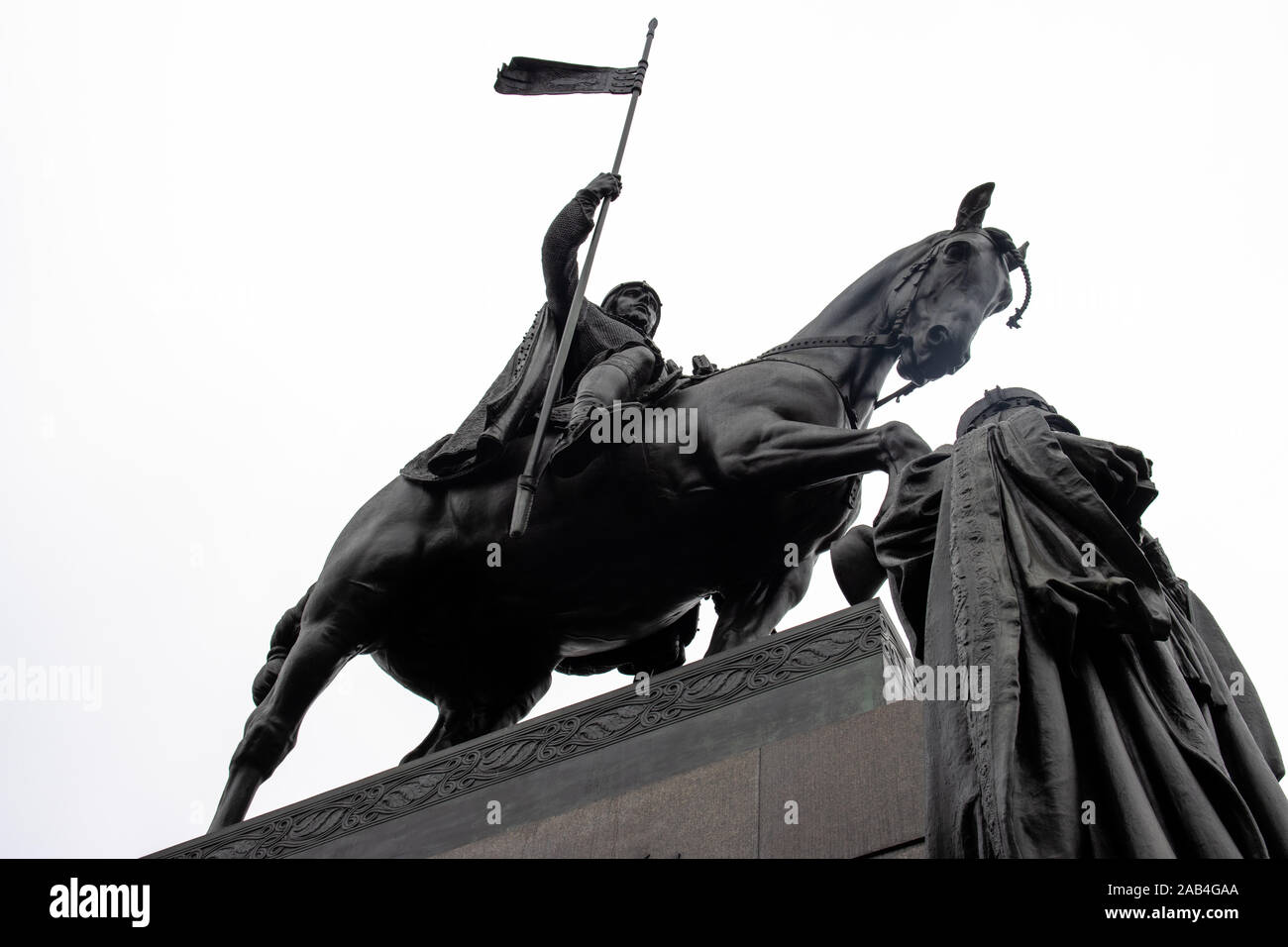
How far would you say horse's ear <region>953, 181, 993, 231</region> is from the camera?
11.9m

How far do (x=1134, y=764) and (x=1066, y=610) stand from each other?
0.67 metres

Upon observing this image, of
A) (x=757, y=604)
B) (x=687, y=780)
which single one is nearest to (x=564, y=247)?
(x=757, y=604)

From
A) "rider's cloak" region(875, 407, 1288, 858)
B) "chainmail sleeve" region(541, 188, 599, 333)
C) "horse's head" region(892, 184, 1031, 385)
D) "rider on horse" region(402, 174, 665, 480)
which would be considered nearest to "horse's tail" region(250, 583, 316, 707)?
"rider on horse" region(402, 174, 665, 480)

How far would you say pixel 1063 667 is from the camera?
6.57 metres

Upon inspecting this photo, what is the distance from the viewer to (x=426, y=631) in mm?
11984

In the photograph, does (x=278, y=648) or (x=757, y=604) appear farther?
(x=278, y=648)

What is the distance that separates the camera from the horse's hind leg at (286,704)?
11.3 metres

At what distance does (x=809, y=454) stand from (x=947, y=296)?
1908mm

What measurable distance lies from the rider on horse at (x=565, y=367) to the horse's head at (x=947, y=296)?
188cm

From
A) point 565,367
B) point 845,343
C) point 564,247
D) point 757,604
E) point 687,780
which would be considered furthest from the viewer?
point 564,247

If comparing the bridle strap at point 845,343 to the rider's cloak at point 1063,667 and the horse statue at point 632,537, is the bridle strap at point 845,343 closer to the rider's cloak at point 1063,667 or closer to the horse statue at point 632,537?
the horse statue at point 632,537

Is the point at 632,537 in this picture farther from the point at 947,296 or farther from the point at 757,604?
the point at 947,296

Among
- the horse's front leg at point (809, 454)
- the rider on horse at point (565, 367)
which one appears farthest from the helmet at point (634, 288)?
the horse's front leg at point (809, 454)
